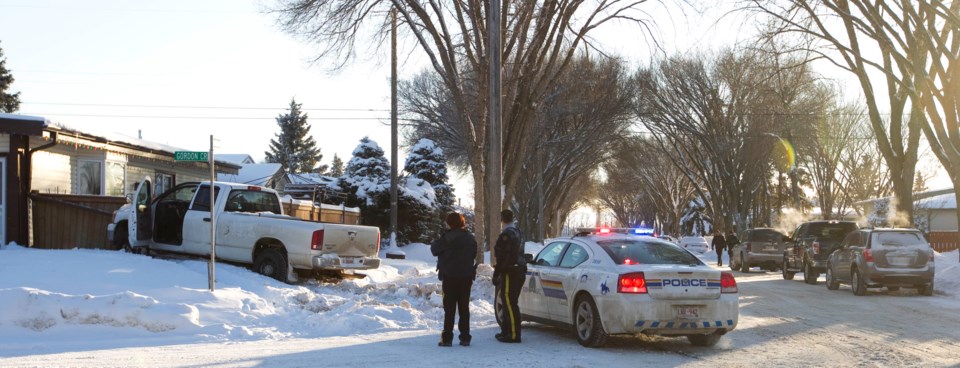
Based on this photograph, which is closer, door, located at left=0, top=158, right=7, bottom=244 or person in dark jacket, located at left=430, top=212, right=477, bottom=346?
person in dark jacket, located at left=430, top=212, right=477, bottom=346

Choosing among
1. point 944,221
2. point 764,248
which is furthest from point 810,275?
point 944,221

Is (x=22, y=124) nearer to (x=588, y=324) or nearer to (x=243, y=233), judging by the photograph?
(x=243, y=233)

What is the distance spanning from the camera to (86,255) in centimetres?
1706

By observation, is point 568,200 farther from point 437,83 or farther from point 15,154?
point 15,154

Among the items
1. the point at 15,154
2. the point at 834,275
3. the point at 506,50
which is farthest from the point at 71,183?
the point at 834,275

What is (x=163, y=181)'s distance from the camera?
26.6 meters

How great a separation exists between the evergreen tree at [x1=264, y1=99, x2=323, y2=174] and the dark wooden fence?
73669mm

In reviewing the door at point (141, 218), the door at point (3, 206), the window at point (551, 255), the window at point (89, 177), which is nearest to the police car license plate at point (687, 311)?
the window at point (551, 255)

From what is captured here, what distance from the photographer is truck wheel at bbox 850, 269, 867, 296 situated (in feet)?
68.9

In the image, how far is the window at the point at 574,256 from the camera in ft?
38.7

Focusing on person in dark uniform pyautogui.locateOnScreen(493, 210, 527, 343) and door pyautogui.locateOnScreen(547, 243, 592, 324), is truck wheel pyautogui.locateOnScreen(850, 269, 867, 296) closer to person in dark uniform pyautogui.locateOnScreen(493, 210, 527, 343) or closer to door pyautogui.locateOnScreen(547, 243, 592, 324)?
door pyautogui.locateOnScreen(547, 243, 592, 324)

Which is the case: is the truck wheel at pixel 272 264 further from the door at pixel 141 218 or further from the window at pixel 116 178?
the window at pixel 116 178

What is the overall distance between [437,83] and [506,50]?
61.3ft

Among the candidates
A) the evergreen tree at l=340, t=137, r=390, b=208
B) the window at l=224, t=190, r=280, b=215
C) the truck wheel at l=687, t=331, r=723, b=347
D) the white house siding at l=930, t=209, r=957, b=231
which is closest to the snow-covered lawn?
the truck wheel at l=687, t=331, r=723, b=347
